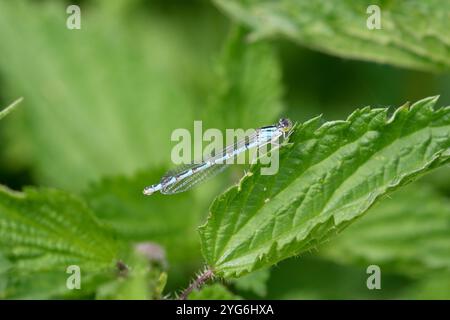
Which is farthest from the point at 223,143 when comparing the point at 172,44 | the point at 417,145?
the point at 172,44

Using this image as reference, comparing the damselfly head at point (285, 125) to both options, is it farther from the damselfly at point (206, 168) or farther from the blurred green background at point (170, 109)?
the blurred green background at point (170, 109)

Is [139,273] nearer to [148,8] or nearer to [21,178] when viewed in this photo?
[21,178]

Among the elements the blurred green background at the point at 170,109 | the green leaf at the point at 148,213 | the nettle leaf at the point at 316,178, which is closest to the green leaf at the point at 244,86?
the blurred green background at the point at 170,109

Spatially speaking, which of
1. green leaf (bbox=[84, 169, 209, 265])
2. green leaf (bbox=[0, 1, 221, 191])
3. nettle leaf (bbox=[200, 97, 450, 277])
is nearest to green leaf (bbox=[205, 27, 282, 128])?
green leaf (bbox=[84, 169, 209, 265])

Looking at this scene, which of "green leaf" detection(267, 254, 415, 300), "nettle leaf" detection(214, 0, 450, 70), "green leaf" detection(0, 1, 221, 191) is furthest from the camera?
"green leaf" detection(0, 1, 221, 191)

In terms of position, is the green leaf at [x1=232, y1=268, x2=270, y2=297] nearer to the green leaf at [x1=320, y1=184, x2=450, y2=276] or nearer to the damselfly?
the damselfly

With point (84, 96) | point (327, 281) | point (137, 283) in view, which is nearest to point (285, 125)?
point (137, 283)
